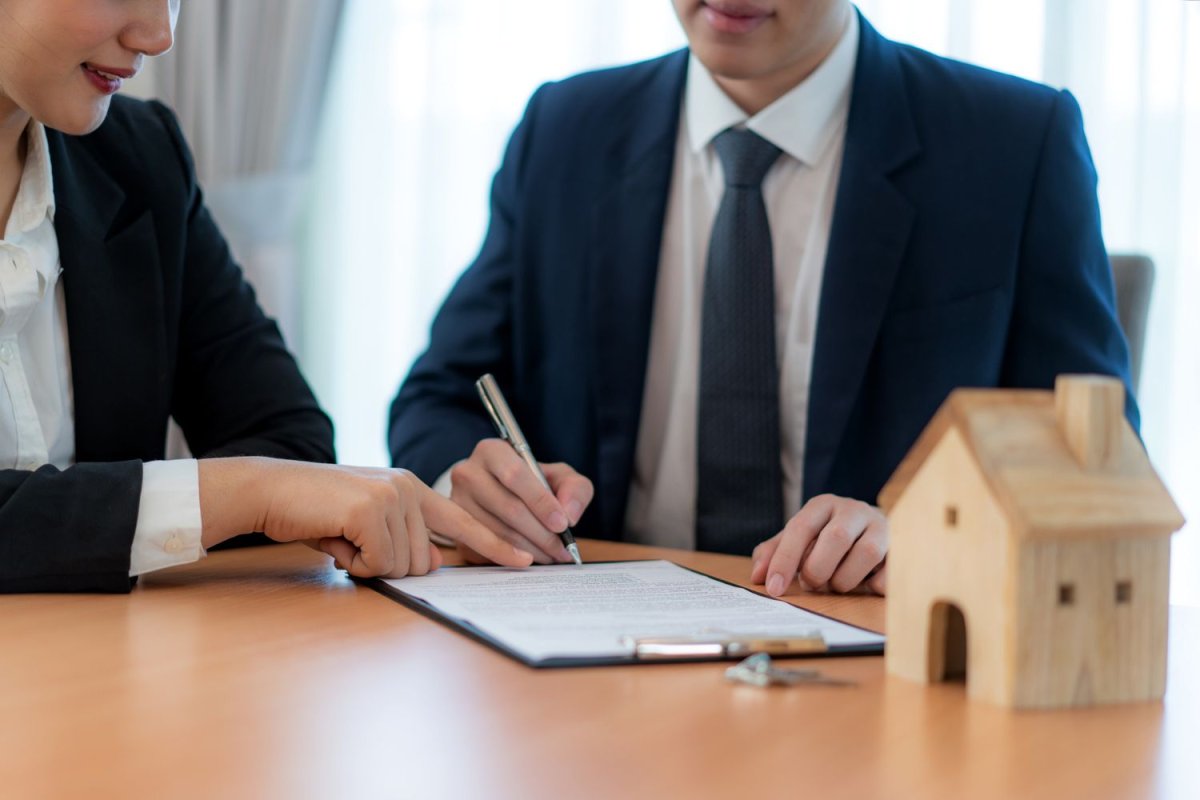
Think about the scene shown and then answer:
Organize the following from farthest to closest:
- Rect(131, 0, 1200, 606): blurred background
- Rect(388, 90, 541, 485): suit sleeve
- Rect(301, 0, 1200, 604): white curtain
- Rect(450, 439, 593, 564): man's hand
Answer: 1. Rect(131, 0, 1200, 606): blurred background
2. Rect(301, 0, 1200, 604): white curtain
3. Rect(388, 90, 541, 485): suit sleeve
4. Rect(450, 439, 593, 564): man's hand

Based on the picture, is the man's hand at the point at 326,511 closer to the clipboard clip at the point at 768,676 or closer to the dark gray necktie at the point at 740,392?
the clipboard clip at the point at 768,676

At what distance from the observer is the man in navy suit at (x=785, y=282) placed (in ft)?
5.72

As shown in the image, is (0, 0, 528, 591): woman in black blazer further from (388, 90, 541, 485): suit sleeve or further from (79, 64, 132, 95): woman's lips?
(388, 90, 541, 485): suit sleeve

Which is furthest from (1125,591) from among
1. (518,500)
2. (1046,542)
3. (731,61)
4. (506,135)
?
(506,135)

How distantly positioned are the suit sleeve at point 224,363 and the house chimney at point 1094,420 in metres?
1.01

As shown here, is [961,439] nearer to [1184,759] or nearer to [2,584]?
[1184,759]

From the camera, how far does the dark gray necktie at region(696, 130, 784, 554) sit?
5.78 ft

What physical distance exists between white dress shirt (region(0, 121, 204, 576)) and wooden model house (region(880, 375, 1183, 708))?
→ 3.34 ft

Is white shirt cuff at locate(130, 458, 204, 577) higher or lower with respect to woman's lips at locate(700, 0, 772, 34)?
lower

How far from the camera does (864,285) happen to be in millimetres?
1752

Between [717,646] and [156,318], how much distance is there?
96cm

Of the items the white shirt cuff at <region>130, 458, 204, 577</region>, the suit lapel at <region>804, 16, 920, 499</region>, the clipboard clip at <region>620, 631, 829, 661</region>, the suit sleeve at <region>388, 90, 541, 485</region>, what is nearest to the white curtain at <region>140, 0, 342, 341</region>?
the suit sleeve at <region>388, 90, 541, 485</region>

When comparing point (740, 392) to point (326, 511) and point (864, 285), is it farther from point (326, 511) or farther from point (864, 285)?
point (326, 511)

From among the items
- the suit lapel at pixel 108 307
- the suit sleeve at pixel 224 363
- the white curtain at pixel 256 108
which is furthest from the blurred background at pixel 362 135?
the suit lapel at pixel 108 307
